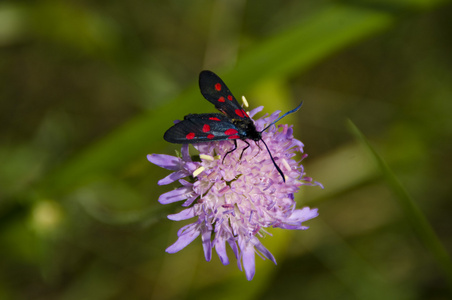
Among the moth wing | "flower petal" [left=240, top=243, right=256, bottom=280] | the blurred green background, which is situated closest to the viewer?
the moth wing

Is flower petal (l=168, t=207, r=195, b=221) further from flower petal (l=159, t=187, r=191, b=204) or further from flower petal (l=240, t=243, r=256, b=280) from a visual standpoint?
flower petal (l=240, t=243, r=256, b=280)

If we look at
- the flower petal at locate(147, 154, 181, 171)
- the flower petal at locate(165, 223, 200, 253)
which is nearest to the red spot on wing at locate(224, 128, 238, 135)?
the flower petal at locate(147, 154, 181, 171)

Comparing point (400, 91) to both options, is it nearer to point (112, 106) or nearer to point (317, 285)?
point (317, 285)

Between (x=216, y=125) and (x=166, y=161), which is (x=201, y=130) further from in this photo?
(x=166, y=161)

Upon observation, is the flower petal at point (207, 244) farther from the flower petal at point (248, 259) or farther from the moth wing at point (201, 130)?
the moth wing at point (201, 130)

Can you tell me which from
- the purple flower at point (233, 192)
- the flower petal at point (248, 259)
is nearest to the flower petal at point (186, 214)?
the purple flower at point (233, 192)
